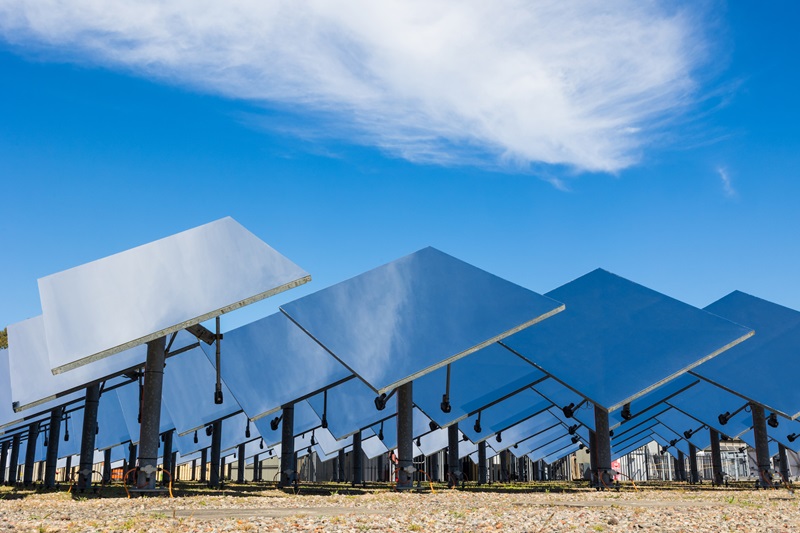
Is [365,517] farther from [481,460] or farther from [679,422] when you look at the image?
[679,422]

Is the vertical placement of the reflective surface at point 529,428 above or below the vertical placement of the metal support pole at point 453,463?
above

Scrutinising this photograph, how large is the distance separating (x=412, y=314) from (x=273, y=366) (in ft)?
30.0

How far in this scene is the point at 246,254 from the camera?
19.0 metres

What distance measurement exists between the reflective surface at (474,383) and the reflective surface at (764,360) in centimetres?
679

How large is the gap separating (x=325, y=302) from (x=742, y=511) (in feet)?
40.1

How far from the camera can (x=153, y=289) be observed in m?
18.2

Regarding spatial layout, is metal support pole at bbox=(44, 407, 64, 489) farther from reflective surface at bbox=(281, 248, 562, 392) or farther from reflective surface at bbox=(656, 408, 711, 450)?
reflective surface at bbox=(656, 408, 711, 450)

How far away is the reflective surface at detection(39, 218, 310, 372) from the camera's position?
55.2 feet

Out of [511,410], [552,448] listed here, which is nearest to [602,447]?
[511,410]

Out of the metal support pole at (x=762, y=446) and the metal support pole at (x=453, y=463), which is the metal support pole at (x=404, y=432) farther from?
the metal support pole at (x=762, y=446)

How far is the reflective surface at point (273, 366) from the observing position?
2798 centimetres

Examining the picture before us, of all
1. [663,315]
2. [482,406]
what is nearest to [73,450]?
[482,406]

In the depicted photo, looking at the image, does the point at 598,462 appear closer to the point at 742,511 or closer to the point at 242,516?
the point at 742,511

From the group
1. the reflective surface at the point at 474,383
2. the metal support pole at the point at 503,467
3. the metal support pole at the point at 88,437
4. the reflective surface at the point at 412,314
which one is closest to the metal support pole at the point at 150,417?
the reflective surface at the point at 412,314
